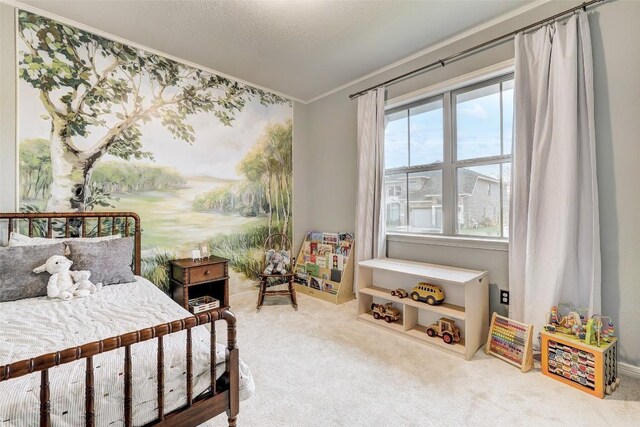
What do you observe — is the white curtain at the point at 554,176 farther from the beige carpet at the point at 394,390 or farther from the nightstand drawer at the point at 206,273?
the nightstand drawer at the point at 206,273

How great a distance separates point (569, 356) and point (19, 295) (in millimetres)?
3610

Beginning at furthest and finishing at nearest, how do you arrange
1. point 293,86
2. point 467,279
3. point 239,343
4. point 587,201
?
point 293,86 → point 239,343 → point 467,279 → point 587,201

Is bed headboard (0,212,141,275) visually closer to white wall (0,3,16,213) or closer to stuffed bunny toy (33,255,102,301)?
white wall (0,3,16,213)

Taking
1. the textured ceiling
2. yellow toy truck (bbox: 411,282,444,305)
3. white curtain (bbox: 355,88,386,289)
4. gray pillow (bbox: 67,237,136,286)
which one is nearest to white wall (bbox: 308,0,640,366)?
the textured ceiling

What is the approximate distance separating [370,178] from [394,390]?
210 cm

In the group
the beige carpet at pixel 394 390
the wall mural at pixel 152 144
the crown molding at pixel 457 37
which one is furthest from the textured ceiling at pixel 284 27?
the beige carpet at pixel 394 390

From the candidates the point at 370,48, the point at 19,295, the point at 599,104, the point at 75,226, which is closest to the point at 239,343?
the point at 19,295

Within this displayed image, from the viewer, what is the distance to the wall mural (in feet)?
7.81

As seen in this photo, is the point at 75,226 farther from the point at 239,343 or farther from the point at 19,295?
the point at 239,343

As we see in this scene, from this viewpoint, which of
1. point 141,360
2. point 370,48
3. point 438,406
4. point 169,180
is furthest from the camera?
point 169,180

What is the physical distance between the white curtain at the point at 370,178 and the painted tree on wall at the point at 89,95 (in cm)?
197

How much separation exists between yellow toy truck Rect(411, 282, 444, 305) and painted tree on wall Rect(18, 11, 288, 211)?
2.82 m

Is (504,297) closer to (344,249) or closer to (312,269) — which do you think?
(344,249)

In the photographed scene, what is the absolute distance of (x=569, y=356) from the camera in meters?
1.85
